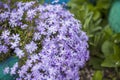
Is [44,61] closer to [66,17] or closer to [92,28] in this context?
[66,17]

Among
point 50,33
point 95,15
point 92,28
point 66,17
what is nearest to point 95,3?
point 95,15

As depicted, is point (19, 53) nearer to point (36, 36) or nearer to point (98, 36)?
point (36, 36)


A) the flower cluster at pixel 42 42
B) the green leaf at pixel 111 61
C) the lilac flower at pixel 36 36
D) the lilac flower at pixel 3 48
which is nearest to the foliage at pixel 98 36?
the green leaf at pixel 111 61

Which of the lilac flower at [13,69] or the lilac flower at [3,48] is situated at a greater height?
the lilac flower at [3,48]

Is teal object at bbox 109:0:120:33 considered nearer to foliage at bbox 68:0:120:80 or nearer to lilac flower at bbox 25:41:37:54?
foliage at bbox 68:0:120:80

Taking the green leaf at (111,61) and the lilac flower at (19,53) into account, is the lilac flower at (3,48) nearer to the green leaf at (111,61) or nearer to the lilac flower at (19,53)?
the lilac flower at (19,53)
